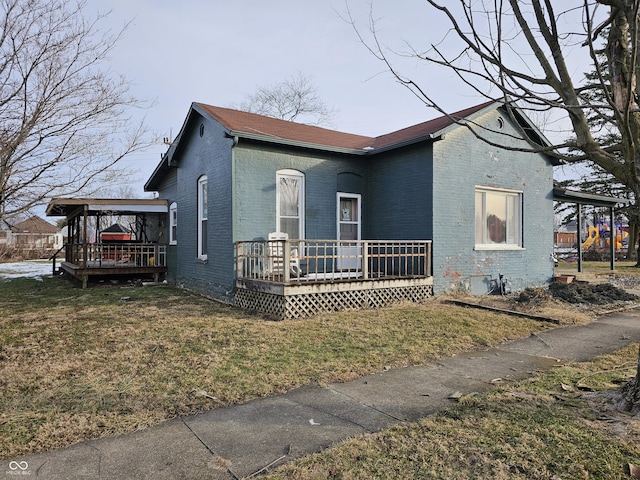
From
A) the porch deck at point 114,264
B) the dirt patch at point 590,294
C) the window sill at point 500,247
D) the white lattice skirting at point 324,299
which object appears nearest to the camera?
the white lattice skirting at point 324,299

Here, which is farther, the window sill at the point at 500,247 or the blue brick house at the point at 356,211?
the window sill at the point at 500,247

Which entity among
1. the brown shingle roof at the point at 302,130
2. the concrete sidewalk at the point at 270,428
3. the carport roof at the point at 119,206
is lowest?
the concrete sidewalk at the point at 270,428

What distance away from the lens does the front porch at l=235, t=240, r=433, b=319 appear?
822 centimetres

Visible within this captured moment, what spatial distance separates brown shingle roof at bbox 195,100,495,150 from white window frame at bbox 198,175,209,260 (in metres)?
1.91

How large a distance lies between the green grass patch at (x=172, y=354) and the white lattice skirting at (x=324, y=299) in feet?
1.31

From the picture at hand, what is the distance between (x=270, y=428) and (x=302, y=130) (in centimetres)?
1021

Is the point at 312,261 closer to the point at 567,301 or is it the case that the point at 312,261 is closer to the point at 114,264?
the point at 567,301

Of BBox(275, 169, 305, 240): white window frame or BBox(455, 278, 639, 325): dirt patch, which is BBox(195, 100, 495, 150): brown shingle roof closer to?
BBox(275, 169, 305, 240): white window frame

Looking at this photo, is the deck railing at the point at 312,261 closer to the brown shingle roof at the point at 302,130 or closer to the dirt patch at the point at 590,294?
the brown shingle roof at the point at 302,130

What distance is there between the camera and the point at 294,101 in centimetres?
3494

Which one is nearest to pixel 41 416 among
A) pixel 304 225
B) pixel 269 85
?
pixel 304 225

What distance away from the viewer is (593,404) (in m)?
3.88

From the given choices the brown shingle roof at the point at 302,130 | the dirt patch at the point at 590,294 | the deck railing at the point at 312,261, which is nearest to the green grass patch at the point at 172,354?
the deck railing at the point at 312,261

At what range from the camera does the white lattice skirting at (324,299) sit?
8203 millimetres
